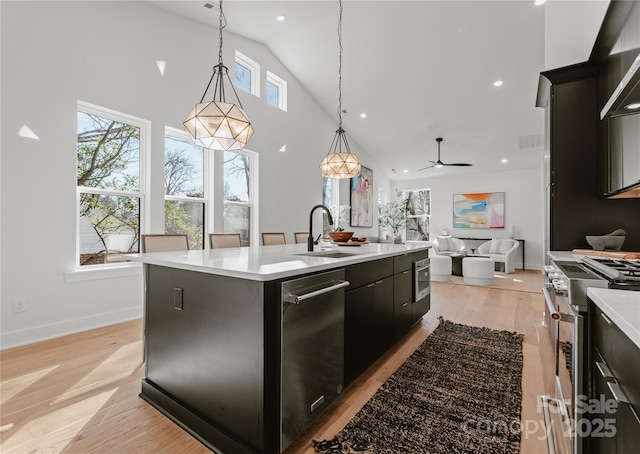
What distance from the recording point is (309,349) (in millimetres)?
1510

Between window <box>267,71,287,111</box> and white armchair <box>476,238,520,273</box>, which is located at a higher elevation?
window <box>267,71,287,111</box>

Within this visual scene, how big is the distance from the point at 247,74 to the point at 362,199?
437 cm

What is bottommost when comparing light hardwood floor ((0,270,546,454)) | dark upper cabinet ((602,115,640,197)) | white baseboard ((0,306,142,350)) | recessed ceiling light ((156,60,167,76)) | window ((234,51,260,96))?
light hardwood floor ((0,270,546,454))

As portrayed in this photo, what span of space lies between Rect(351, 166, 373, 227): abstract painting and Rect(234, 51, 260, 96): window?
343 centimetres

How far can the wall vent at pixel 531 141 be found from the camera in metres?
6.25

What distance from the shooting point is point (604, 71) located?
7.86 ft

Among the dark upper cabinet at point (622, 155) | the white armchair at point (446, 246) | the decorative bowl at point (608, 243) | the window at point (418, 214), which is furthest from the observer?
the window at point (418, 214)

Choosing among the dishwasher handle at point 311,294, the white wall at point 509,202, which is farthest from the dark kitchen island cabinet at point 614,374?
the white wall at point 509,202

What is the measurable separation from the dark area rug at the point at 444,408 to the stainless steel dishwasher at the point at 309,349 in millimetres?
188

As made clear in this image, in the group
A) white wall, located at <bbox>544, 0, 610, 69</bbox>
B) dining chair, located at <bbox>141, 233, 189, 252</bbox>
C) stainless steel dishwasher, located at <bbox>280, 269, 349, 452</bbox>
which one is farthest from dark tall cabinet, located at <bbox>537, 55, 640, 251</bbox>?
dining chair, located at <bbox>141, 233, 189, 252</bbox>

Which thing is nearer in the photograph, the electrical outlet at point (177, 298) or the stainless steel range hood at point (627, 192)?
the electrical outlet at point (177, 298)

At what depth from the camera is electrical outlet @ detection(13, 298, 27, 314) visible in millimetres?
2721

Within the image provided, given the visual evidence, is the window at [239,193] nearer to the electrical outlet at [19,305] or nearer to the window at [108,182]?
the window at [108,182]

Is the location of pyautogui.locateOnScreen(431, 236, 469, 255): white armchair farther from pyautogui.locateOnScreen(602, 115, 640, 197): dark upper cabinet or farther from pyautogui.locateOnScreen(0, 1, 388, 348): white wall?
pyautogui.locateOnScreen(0, 1, 388, 348): white wall
